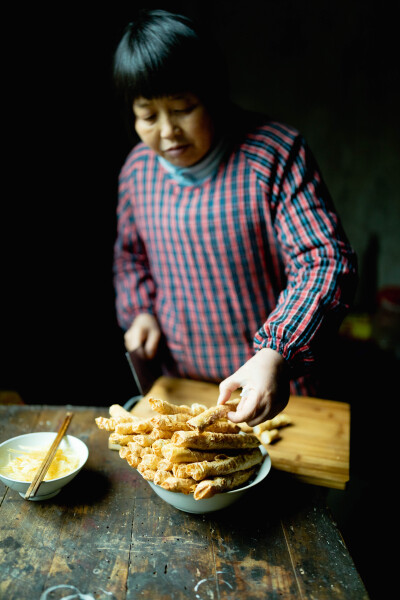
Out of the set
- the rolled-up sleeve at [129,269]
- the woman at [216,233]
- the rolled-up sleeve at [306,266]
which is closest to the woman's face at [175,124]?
the woman at [216,233]

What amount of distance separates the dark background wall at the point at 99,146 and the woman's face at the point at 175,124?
40cm

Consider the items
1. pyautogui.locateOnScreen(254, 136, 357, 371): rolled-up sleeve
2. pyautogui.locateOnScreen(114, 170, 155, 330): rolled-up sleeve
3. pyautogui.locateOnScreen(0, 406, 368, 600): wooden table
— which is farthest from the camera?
pyautogui.locateOnScreen(114, 170, 155, 330): rolled-up sleeve

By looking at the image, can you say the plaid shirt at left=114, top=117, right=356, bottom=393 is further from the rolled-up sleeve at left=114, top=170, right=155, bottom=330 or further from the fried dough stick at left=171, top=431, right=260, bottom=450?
the fried dough stick at left=171, top=431, right=260, bottom=450

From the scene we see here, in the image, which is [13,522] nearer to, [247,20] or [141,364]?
[141,364]

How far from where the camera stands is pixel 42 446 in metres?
1.53

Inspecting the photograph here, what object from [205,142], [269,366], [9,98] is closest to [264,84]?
[9,98]

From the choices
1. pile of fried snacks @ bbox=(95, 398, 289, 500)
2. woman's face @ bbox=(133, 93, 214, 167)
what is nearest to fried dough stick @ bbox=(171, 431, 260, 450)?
pile of fried snacks @ bbox=(95, 398, 289, 500)

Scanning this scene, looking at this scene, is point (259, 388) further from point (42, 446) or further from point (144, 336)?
point (144, 336)

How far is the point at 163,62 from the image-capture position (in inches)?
65.6

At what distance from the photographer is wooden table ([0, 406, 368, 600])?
45.1 inches

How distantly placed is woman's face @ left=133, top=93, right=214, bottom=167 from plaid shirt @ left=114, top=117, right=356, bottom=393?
191 millimetres

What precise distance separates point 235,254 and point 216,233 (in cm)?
11

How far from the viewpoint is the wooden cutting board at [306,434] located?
5.21 ft

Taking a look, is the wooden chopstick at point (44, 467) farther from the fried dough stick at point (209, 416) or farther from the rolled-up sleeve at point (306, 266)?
the rolled-up sleeve at point (306, 266)
